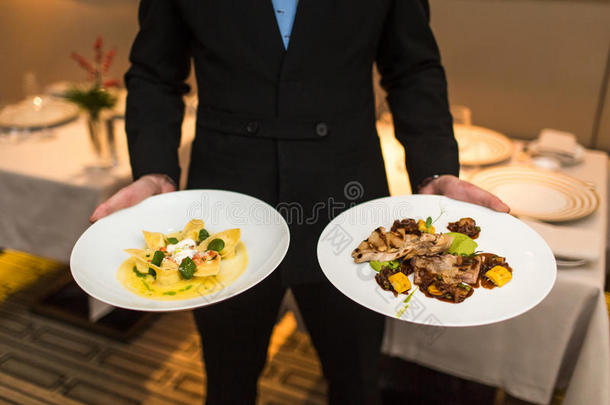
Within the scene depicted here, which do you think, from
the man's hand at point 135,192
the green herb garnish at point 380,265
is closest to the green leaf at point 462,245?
the green herb garnish at point 380,265

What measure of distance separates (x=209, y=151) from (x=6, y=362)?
580 mm

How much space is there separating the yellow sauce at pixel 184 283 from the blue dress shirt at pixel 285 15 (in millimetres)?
450

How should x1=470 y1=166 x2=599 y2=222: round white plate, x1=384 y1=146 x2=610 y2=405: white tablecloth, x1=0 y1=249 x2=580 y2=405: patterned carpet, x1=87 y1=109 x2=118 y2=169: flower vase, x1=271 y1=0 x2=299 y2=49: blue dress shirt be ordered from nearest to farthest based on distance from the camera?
x1=271 y1=0 x2=299 y2=49: blue dress shirt
x1=384 y1=146 x2=610 y2=405: white tablecloth
x1=470 y1=166 x2=599 y2=222: round white plate
x1=0 y1=249 x2=580 y2=405: patterned carpet
x1=87 y1=109 x2=118 y2=169: flower vase

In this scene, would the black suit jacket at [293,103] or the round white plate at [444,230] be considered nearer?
the round white plate at [444,230]

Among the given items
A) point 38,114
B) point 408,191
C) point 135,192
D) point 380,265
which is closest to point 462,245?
point 380,265

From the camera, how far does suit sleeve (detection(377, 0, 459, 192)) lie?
1.07 metres

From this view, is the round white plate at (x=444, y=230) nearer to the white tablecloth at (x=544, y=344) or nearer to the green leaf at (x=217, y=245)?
the green leaf at (x=217, y=245)

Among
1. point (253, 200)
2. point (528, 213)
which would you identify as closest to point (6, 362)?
point (253, 200)

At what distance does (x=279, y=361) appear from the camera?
6.77 feet

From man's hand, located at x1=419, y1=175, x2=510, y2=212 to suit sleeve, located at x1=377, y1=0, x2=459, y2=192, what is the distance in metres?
0.03

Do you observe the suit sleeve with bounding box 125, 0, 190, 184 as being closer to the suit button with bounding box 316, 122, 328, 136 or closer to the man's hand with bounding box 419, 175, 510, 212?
the suit button with bounding box 316, 122, 328, 136

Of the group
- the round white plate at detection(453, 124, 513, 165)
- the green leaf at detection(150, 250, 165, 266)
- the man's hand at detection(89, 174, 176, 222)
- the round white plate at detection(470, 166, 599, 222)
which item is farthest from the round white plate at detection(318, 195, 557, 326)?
the round white plate at detection(453, 124, 513, 165)

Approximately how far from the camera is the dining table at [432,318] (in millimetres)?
1233

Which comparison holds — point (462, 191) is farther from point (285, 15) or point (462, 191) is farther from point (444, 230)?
point (285, 15)
